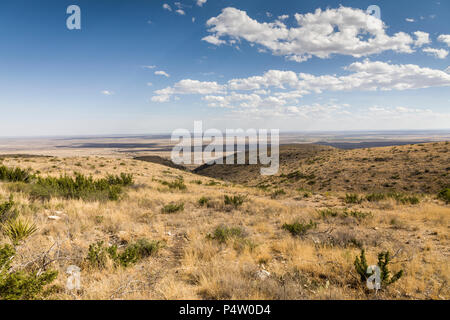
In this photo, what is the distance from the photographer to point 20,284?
2875mm

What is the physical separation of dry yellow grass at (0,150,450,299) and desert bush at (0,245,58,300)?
Result: 0.32 meters

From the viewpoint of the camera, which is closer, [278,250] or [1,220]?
[278,250]

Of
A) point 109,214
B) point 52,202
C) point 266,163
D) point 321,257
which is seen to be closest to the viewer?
point 321,257

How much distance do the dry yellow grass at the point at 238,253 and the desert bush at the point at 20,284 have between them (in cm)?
32

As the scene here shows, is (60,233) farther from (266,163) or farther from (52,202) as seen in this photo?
(266,163)

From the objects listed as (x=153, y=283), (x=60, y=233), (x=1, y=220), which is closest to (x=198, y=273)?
(x=153, y=283)

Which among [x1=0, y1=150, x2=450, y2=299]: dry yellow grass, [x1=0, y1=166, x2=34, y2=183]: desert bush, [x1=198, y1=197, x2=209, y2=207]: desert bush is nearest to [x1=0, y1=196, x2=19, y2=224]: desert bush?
[x1=0, y1=150, x2=450, y2=299]: dry yellow grass

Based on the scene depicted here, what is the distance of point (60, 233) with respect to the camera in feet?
17.1

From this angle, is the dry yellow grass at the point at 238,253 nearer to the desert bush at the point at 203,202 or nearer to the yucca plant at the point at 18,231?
the yucca plant at the point at 18,231

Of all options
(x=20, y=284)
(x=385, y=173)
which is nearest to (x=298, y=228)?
(x=20, y=284)

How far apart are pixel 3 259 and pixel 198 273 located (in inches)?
119

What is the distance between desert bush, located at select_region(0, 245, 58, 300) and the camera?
281 centimetres

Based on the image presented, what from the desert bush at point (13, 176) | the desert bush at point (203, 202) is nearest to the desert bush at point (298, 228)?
the desert bush at point (203, 202)
